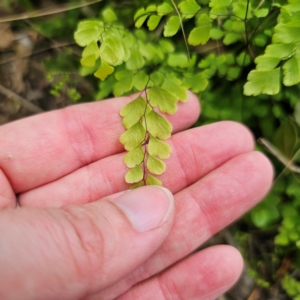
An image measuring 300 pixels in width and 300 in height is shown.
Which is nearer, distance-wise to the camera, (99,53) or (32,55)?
(99,53)

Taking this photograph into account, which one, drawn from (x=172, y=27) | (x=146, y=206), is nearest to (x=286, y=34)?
(x=172, y=27)

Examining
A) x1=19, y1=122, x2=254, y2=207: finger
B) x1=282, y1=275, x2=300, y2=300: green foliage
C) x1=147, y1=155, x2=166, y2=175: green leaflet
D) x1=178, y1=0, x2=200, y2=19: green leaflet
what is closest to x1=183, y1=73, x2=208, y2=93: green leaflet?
x1=19, y1=122, x2=254, y2=207: finger

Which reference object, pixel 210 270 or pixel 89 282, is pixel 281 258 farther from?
pixel 89 282

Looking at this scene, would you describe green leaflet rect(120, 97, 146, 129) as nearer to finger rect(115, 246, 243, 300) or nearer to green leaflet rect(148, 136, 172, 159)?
Answer: green leaflet rect(148, 136, 172, 159)

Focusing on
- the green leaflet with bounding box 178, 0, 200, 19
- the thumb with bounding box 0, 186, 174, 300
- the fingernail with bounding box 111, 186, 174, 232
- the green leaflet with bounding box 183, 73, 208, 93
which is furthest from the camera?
the green leaflet with bounding box 183, 73, 208, 93

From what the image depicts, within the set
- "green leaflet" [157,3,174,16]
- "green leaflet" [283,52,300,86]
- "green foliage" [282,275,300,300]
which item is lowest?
"green foliage" [282,275,300,300]

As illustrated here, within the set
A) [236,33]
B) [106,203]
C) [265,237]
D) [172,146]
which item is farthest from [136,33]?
[265,237]

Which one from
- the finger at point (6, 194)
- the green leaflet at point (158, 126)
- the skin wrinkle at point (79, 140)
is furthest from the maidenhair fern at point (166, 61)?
the finger at point (6, 194)
